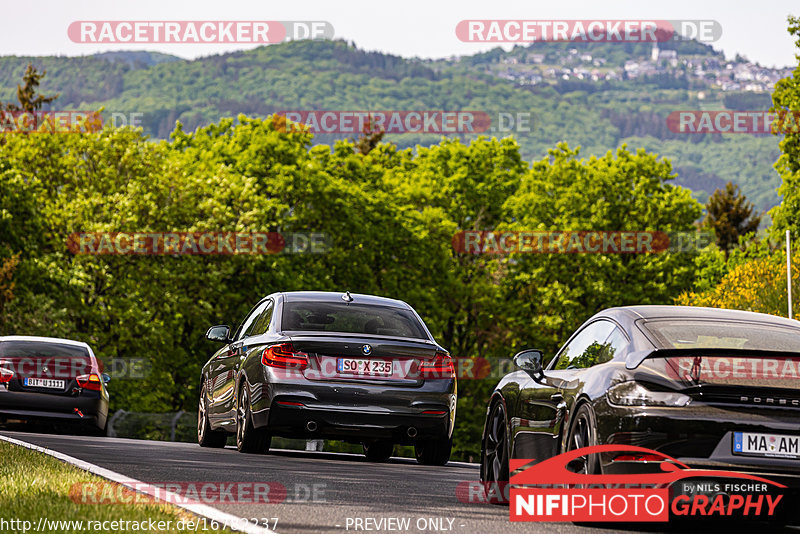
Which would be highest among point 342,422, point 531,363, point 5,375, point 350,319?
point 531,363

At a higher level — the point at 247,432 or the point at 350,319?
the point at 350,319

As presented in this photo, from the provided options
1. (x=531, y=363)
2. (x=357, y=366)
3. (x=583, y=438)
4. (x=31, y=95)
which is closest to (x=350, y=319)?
(x=357, y=366)

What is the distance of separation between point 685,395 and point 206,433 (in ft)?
33.0

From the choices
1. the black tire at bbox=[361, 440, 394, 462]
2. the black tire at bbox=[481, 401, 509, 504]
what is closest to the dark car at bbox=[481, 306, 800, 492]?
the black tire at bbox=[481, 401, 509, 504]

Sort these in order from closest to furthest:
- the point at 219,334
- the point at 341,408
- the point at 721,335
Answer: the point at 721,335, the point at 341,408, the point at 219,334

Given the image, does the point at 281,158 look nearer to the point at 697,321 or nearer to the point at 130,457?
the point at 130,457

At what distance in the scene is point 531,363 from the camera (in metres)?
9.59

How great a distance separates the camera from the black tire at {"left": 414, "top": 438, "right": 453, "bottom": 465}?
14216 mm

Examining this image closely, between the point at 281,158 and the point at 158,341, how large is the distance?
9192 millimetres

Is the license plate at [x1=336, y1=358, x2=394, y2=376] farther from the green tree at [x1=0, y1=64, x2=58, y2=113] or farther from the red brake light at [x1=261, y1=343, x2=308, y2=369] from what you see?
the green tree at [x1=0, y1=64, x2=58, y2=113]

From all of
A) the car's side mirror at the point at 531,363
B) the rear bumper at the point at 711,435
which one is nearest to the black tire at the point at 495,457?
the car's side mirror at the point at 531,363

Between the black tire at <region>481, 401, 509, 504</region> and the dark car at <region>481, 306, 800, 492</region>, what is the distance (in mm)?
1014

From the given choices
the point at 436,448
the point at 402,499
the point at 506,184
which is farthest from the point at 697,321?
the point at 506,184

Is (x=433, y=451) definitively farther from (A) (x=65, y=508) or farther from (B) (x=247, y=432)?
(A) (x=65, y=508)
